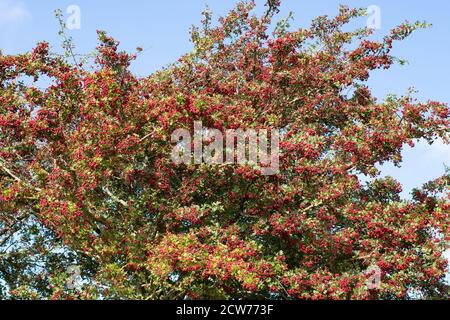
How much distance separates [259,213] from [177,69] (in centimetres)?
643

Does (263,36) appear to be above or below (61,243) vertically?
above

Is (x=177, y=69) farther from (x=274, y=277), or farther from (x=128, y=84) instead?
(x=274, y=277)

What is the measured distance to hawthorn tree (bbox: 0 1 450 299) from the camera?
50.9 ft

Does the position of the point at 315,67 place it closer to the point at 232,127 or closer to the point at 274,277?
the point at 232,127

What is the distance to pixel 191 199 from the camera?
17.0 meters

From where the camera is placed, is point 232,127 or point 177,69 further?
point 177,69

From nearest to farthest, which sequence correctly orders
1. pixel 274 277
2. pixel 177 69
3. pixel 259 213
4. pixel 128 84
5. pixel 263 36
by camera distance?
pixel 274 277
pixel 259 213
pixel 128 84
pixel 177 69
pixel 263 36

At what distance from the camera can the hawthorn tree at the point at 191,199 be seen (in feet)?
50.9

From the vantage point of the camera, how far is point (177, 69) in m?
21.1

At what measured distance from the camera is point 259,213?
672 inches

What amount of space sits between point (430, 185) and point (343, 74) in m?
4.84
